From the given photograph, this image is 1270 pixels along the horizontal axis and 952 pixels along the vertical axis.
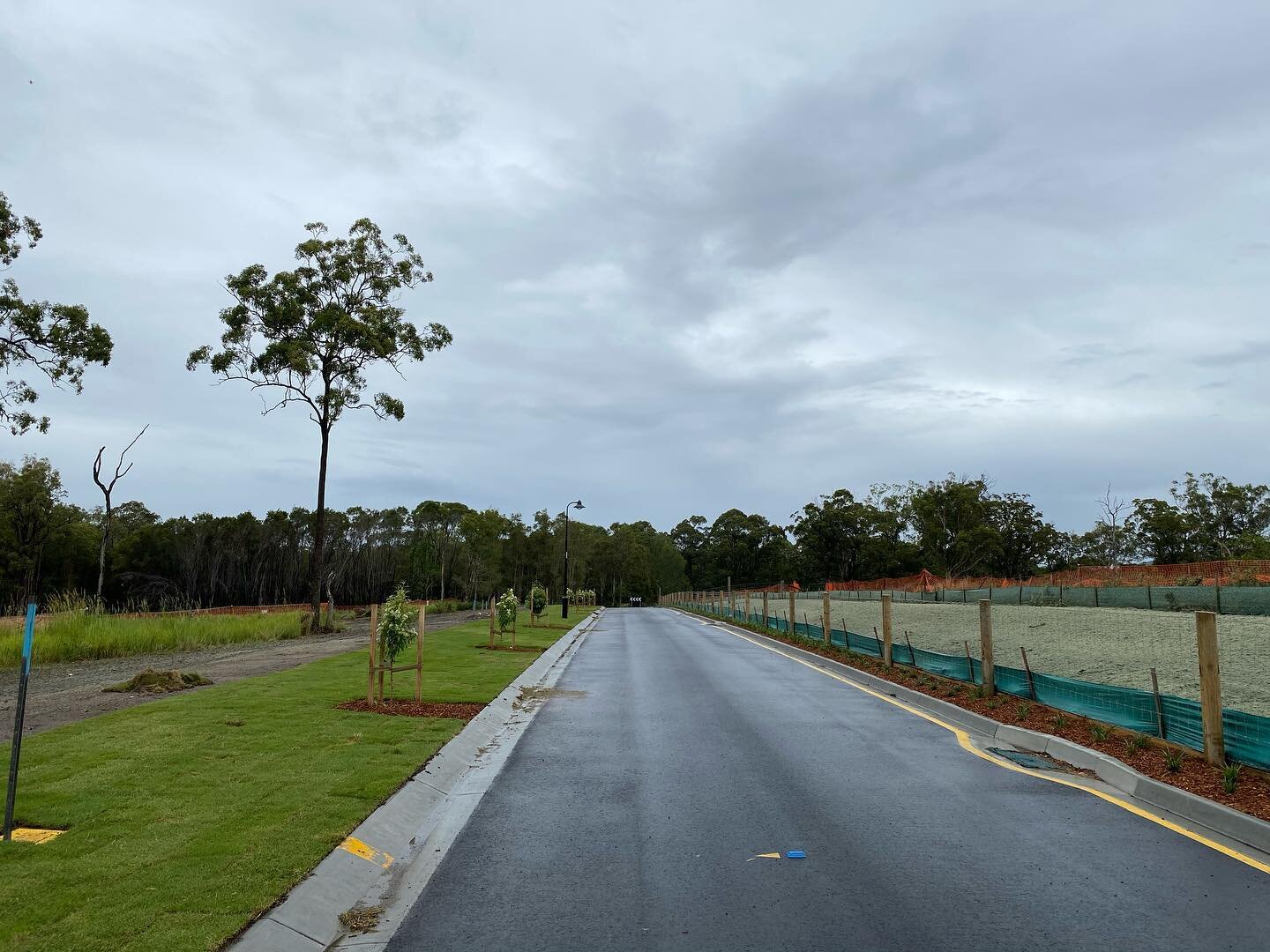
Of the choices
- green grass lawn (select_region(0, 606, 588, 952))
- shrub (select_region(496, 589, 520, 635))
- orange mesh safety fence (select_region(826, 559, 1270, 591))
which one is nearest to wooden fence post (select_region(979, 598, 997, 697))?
green grass lawn (select_region(0, 606, 588, 952))

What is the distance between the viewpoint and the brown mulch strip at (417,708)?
11555 mm

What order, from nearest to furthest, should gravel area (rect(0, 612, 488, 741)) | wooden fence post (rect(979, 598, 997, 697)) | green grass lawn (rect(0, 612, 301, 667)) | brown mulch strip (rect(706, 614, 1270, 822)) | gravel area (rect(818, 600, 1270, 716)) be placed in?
brown mulch strip (rect(706, 614, 1270, 822))
gravel area (rect(0, 612, 488, 741))
wooden fence post (rect(979, 598, 997, 697))
gravel area (rect(818, 600, 1270, 716))
green grass lawn (rect(0, 612, 301, 667))

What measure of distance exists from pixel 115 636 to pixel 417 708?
15.7 metres

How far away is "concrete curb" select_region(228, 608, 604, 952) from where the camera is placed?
4.41 metres

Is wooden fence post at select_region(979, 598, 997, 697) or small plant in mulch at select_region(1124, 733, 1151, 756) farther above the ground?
wooden fence post at select_region(979, 598, 997, 697)

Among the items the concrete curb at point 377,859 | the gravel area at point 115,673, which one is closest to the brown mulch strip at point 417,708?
the concrete curb at point 377,859

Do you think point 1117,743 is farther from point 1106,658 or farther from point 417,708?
point 1106,658

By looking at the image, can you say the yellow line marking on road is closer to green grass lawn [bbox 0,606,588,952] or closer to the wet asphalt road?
the wet asphalt road

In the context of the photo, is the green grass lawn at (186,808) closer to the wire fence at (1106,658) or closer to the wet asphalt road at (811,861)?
the wet asphalt road at (811,861)

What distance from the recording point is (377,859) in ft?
18.8

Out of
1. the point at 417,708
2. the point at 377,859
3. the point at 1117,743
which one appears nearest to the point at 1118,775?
the point at 1117,743

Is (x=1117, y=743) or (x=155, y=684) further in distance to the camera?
(x=155, y=684)

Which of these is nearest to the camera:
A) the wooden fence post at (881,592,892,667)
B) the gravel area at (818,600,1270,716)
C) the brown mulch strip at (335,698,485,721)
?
the brown mulch strip at (335,698,485,721)

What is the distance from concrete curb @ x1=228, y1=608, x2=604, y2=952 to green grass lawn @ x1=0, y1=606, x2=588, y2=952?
0.11 m
